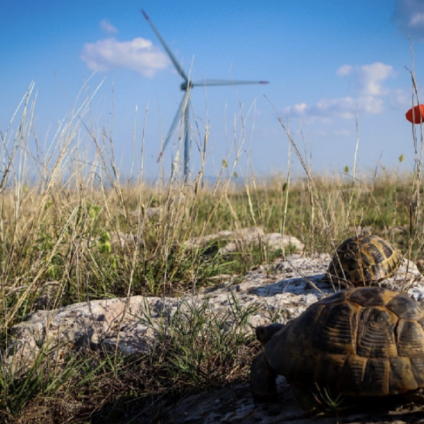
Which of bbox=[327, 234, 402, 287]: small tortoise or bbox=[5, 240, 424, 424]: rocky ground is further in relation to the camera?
bbox=[327, 234, 402, 287]: small tortoise

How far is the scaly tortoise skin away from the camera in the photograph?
204cm

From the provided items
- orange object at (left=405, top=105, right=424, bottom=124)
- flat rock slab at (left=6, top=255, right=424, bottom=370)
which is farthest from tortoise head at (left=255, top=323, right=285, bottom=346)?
orange object at (left=405, top=105, right=424, bottom=124)

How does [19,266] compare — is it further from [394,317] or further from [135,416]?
[394,317]

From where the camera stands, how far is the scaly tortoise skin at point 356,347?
204cm

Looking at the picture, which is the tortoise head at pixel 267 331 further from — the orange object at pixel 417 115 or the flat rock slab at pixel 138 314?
the orange object at pixel 417 115

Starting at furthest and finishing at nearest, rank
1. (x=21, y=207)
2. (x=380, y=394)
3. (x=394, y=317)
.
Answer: (x=21, y=207)
(x=394, y=317)
(x=380, y=394)

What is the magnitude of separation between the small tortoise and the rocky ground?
129 mm

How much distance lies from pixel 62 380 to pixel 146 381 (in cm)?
47

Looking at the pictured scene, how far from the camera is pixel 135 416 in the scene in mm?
2791

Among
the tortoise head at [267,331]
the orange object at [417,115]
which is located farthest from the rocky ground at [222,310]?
the orange object at [417,115]

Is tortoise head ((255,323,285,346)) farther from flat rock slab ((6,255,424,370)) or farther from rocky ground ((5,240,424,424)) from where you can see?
flat rock slab ((6,255,424,370))

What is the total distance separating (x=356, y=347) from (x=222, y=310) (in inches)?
60.6

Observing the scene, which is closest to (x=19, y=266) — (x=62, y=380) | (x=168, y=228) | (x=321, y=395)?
(x=168, y=228)

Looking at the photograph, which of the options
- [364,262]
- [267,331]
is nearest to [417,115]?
[364,262]
